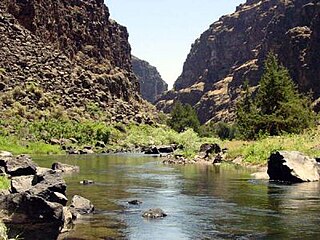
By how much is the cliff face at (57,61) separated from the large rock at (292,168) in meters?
90.0

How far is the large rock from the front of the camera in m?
38.7

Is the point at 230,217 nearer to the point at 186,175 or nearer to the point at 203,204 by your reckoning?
the point at 203,204

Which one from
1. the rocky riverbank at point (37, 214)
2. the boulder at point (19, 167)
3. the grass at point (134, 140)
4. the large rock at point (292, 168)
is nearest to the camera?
the rocky riverbank at point (37, 214)

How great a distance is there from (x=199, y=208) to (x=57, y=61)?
135560mm

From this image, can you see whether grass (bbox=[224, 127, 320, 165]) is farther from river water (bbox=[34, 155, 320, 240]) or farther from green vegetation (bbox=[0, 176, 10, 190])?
green vegetation (bbox=[0, 176, 10, 190])

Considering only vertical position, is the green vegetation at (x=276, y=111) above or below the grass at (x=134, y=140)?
above

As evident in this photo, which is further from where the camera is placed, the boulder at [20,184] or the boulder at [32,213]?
the boulder at [20,184]

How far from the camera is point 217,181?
1551 inches

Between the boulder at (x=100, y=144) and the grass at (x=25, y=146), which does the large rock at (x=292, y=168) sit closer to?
the grass at (x=25, y=146)

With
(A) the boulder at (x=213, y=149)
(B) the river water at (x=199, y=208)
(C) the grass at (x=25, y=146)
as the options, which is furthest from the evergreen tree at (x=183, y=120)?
(B) the river water at (x=199, y=208)

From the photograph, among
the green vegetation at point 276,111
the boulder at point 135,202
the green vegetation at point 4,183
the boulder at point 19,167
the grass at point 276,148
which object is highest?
the green vegetation at point 276,111

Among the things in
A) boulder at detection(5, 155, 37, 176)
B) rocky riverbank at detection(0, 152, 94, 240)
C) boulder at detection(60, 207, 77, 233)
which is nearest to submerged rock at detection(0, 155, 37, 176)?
boulder at detection(5, 155, 37, 176)

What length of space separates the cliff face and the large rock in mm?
90001

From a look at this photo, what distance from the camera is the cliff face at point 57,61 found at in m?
136
